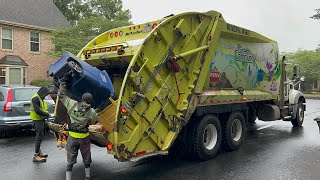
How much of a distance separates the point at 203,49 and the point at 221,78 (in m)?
1.00

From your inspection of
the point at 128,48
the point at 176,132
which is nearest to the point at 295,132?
the point at 176,132

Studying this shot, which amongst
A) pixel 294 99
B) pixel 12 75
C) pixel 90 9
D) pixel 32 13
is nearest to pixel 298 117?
pixel 294 99

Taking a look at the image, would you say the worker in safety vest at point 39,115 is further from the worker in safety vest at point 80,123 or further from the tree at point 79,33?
the tree at point 79,33

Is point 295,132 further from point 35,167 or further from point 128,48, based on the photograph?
point 35,167

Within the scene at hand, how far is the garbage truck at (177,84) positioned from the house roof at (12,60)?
629 inches

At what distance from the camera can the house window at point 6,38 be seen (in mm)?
22016

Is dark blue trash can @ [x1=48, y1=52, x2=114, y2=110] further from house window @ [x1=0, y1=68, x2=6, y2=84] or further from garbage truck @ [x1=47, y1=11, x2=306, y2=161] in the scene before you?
house window @ [x1=0, y1=68, x2=6, y2=84]

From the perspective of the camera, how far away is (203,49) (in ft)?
22.5

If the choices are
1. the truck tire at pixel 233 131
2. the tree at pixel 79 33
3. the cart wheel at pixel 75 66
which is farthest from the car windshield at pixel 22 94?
the tree at pixel 79 33

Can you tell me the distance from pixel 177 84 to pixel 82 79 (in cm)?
184

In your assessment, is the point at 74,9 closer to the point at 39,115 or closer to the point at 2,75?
the point at 2,75

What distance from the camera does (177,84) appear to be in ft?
21.3

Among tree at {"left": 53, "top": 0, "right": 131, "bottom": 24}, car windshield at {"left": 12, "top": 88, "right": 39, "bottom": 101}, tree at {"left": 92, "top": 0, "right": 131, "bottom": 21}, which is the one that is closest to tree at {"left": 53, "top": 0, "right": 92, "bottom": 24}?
tree at {"left": 53, "top": 0, "right": 131, "bottom": 24}

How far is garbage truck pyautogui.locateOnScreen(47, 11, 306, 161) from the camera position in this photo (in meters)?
5.62
